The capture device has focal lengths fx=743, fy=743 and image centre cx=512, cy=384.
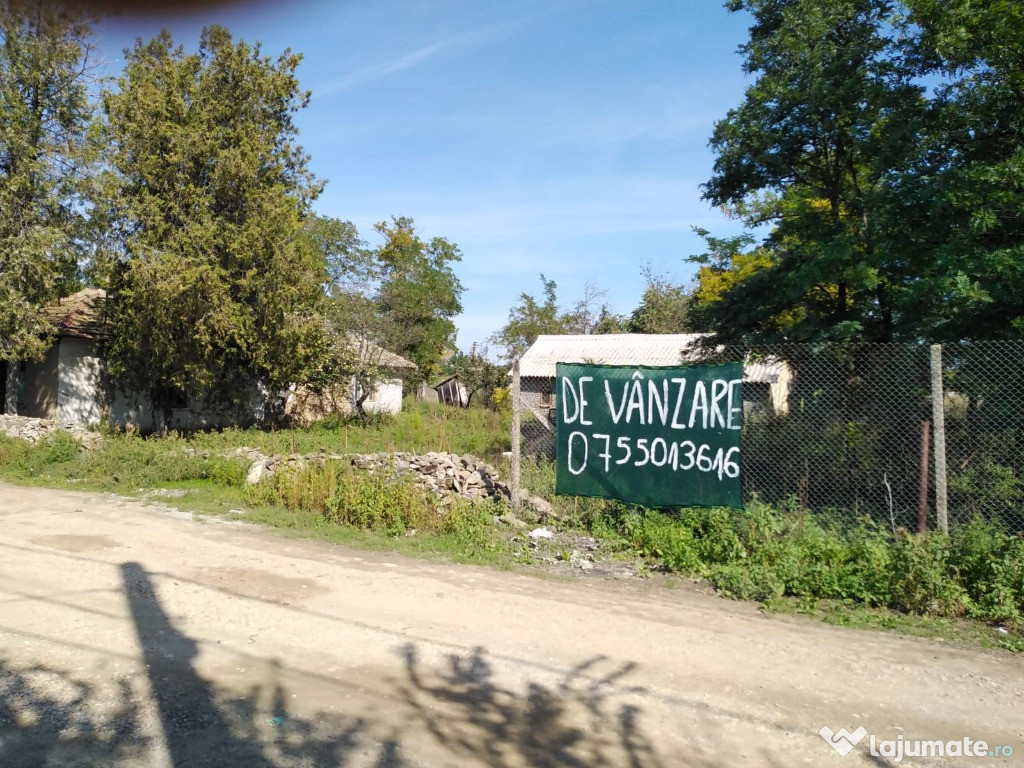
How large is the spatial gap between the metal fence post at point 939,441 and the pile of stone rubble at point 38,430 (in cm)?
1369

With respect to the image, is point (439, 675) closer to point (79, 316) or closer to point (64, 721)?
point (64, 721)

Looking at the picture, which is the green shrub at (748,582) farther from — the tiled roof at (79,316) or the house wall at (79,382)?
the house wall at (79,382)

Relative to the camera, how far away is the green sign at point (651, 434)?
281 inches

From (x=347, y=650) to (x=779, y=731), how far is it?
8.60ft

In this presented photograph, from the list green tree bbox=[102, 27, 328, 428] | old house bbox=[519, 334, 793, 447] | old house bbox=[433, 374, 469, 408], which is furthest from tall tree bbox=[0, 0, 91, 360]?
old house bbox=[433, 374, 469, 408]

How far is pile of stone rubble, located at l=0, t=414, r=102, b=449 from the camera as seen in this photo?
14289 mm

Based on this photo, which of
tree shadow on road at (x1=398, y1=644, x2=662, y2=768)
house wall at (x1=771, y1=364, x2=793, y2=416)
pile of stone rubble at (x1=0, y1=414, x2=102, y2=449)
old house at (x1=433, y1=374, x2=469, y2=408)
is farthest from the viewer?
old house at (x1=433, y1=374, x2=469, y2=408)

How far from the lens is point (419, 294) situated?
42.2 metres

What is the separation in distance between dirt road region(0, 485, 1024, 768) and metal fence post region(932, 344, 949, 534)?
1.60m

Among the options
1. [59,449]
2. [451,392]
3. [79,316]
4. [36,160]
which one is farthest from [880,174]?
[451,392]

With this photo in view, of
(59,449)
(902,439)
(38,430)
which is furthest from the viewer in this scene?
(38,430)

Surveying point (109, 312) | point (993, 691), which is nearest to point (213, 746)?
point (993, 691)

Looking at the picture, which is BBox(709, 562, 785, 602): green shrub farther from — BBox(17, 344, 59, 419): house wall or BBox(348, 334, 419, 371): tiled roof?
BBox(17, 344, 59, 419): house wall

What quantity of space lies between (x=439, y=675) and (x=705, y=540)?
349 centimetres
